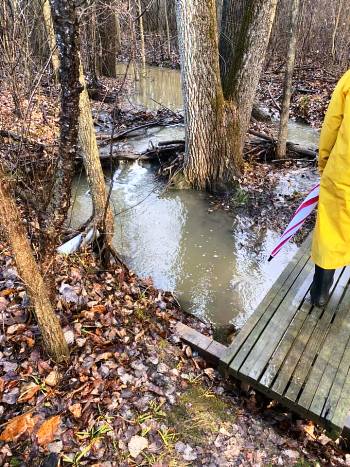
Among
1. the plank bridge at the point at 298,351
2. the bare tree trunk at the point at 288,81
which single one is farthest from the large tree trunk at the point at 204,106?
the plank bridge at the point at 298,351

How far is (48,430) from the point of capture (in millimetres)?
2633

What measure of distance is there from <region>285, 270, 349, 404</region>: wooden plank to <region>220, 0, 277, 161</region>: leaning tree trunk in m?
4.04

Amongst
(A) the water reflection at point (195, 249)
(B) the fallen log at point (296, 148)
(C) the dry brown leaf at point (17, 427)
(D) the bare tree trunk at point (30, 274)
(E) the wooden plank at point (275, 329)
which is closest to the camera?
(D) the bare tree trunk at point (30, 274)

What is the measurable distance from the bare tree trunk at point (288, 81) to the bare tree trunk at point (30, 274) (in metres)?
6.56

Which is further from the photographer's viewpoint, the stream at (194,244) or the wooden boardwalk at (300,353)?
the stream at (194,244)

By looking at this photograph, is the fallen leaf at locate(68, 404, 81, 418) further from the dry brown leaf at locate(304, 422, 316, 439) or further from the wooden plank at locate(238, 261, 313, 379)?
the dry brown leaf at locate(304, 422, 316, 439)

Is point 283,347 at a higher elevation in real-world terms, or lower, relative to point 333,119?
lower

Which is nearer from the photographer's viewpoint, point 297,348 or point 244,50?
point 297,348

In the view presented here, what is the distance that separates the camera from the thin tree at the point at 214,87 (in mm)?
6180

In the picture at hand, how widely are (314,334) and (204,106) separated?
15.1ft

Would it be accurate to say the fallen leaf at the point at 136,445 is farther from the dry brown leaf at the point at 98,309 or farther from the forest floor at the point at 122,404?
the dry brown leaf at the point at 98,309

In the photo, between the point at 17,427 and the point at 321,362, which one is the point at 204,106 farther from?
the point at 17,427

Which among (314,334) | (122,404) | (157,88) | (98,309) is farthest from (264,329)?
(157,88)

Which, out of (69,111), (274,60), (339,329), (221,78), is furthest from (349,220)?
(274,60)
